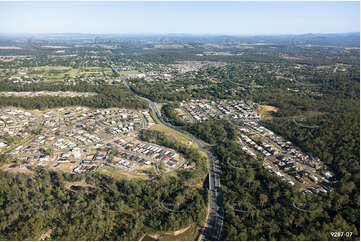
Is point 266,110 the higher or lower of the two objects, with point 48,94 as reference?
lower

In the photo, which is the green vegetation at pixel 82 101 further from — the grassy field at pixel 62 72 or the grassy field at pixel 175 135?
the grassy field at pixel 62 72

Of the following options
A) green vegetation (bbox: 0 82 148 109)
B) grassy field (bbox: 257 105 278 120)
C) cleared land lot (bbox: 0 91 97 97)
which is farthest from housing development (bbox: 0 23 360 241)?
cleared land lot (bbox: 0 91 97 97)

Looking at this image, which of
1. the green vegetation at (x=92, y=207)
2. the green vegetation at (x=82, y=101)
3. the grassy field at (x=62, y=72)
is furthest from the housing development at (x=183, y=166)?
the grassy field at (x=62, y=72)

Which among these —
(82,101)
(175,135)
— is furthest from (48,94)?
(175,135)

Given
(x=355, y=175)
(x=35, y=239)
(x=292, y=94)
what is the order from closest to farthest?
(x=35, y=239) → (x=355, y=175) → (x=292, y=94)

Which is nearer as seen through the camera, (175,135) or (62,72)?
(175,135)

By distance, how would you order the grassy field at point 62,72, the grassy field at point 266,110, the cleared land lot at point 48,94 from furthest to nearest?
the grassy field at point 62,72, the cleared land lot at point 48,94, the grassy field at point 266,110

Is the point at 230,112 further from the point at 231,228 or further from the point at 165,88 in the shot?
the point at 231,228

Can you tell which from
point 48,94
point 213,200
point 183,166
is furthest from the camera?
point 48,94

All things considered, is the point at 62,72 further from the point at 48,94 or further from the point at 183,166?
the point at 183,166

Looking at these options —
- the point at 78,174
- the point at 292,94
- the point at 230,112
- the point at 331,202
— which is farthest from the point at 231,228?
the point at 292,94

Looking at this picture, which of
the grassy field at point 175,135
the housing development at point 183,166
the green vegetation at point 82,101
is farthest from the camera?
the green vegetation at point 82,101
